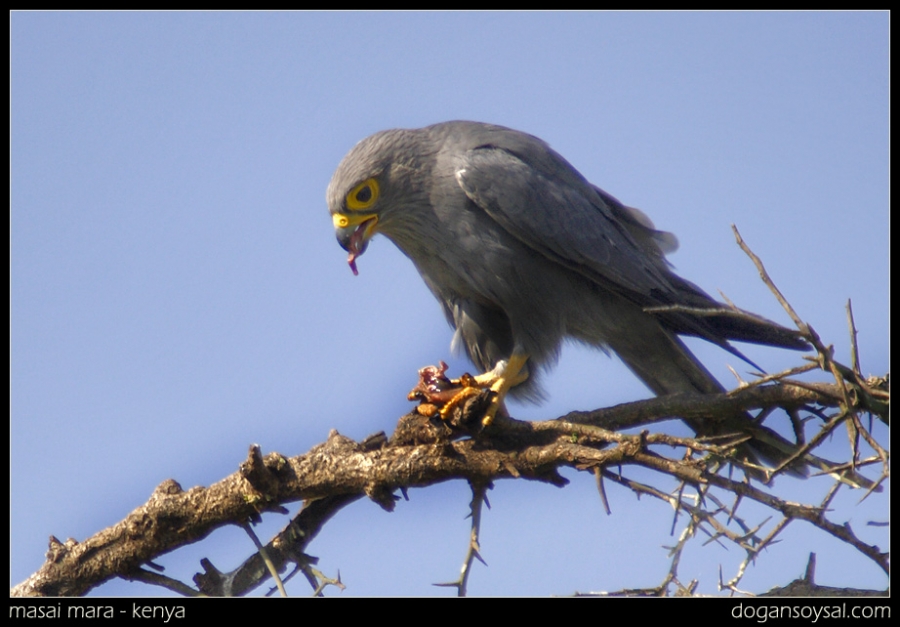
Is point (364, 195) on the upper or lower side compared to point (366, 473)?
upper

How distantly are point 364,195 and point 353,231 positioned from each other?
9.3 inches

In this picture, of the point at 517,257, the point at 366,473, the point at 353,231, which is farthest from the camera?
the point at 353,231

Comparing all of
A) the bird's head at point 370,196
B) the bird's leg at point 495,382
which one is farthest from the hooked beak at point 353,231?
the bird's leg at point 495,382

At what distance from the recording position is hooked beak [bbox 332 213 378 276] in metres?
5.77

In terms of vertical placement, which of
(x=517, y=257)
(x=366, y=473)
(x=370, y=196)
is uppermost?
(x=370, y=196)

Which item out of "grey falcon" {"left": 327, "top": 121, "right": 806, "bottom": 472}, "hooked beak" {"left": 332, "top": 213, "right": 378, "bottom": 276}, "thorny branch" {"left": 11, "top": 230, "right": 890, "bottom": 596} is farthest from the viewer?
"hooked beak" {"left": 332, "top": 213, "right": 378, "bottom": 276}

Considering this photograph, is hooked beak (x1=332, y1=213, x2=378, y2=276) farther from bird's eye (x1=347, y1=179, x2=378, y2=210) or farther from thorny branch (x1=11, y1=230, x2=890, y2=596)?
thorny branch (x1=11, y1=230, x2=890, y2=596)

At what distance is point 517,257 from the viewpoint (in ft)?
18.5

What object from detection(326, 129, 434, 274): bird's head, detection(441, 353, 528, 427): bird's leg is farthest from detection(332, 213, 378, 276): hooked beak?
detection(441, 353, 528, 427): bird's leg

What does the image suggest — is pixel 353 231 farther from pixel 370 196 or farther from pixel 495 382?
pixel 495 382

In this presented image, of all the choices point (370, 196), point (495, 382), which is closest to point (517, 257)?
point (495, 382)

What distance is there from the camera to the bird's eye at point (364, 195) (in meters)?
5.77

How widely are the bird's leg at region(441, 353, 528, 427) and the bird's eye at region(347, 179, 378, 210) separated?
1.29 metres
